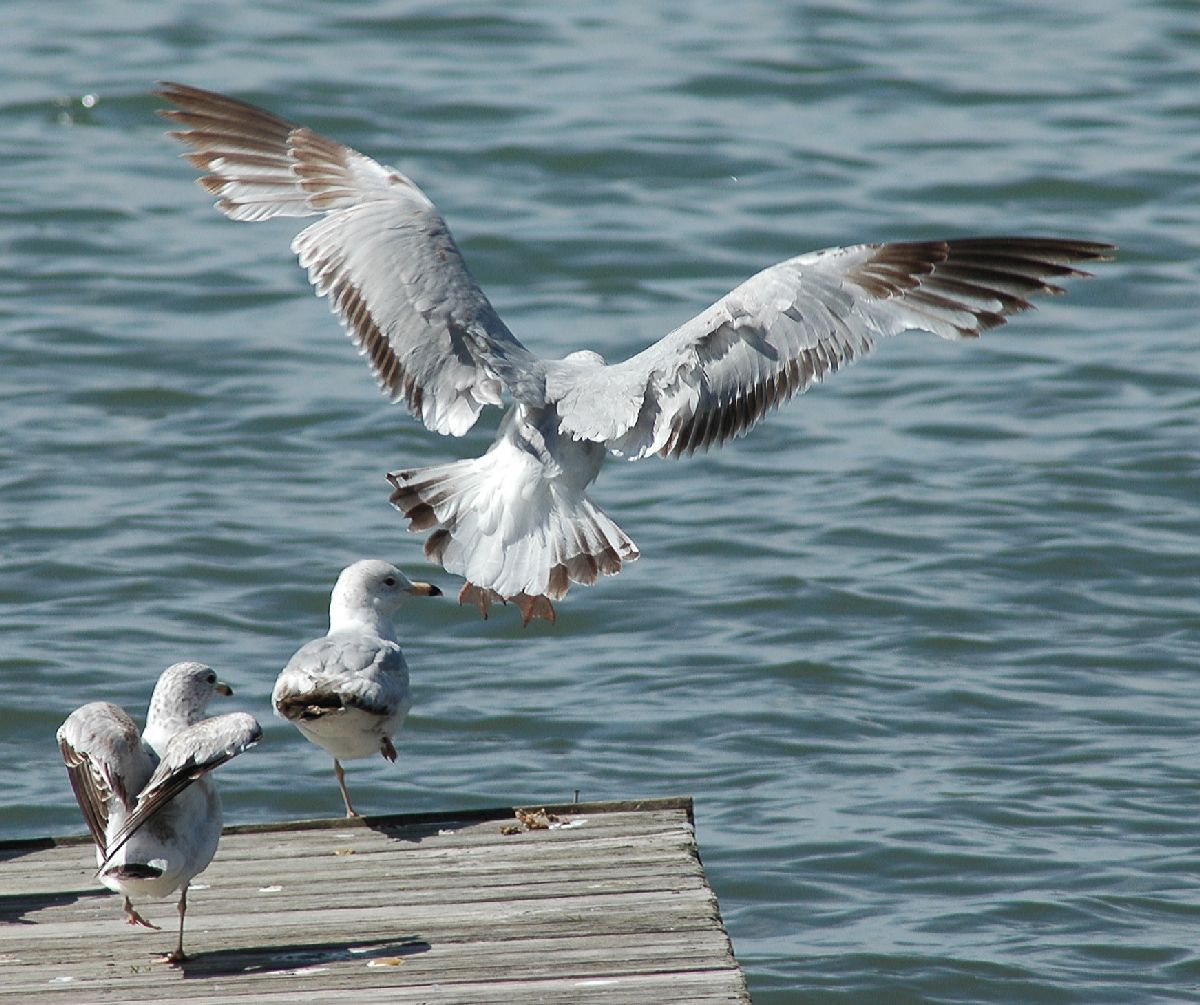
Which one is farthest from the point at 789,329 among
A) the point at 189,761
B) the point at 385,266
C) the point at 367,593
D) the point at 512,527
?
the point at 189,761

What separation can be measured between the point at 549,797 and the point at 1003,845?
5.44ft

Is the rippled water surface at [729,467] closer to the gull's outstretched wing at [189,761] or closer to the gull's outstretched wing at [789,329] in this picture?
the gull's outstretched wing at [789,329]

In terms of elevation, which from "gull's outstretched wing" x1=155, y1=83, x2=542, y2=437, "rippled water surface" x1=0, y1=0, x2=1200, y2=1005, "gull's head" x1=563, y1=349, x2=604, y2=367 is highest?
"gull's outstretched wing" x1=155, y1=83, x2=542, y2=437

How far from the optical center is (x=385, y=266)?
7391mm

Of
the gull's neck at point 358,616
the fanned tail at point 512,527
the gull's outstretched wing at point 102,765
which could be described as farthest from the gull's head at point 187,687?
the fanned tail at point 512,527

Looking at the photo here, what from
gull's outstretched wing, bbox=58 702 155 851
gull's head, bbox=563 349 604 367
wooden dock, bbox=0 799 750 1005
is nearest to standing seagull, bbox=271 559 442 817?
wooden dock, bbox=0 799 750 1005

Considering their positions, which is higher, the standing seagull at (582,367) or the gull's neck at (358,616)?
the standing seagull at (582,367)

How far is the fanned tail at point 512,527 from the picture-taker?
674 cm

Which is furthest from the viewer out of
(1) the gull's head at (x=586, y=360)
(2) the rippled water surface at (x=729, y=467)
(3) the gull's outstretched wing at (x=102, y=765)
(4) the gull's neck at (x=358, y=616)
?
(2) the rippled water surface at (x=729, y=467)

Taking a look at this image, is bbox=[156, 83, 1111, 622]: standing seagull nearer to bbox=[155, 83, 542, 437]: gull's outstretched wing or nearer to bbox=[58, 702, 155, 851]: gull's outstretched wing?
bbox=[155, 83, 542, 437]: gull's outstretched wing

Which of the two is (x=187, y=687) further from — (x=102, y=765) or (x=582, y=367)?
(x=582, y=367)

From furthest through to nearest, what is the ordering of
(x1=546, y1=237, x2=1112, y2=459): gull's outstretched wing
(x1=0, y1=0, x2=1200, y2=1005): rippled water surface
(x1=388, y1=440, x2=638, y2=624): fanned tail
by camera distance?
(x1=0, y1=0, x2=1200, y2=1005): rippled water surface
(x1=546, y1=237, x2=1112, y2=459): gull's outstretched wing
(x1=388, y1=440, x2=638, y2=624): fanned tail

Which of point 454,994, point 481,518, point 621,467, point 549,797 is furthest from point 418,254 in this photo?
point 621,467

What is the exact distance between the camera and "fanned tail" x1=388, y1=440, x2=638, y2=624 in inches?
265
